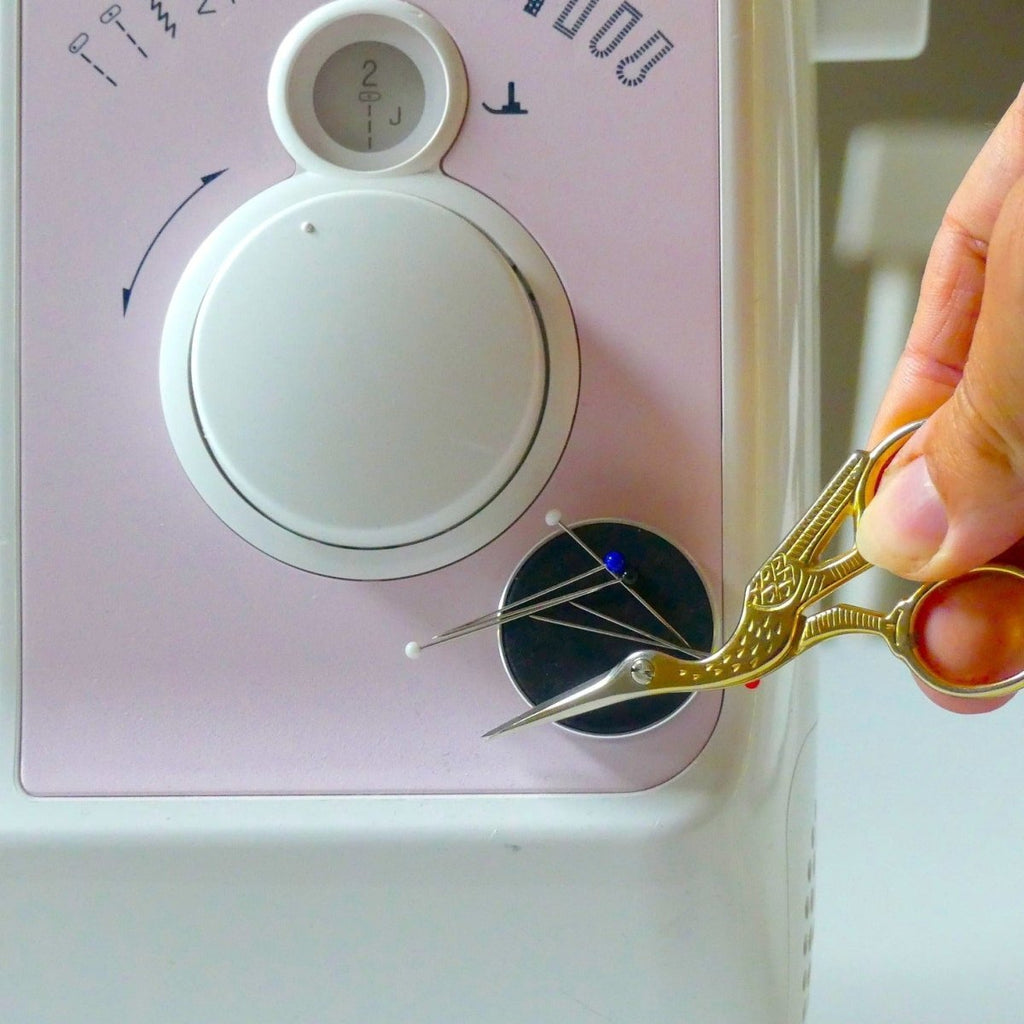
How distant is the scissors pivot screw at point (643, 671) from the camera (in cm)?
33

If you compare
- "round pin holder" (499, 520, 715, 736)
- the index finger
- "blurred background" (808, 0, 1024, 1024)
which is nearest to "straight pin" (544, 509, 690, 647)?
"round pin holder" (499, 520, 715, 736)

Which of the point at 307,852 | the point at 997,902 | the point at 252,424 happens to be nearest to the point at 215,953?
the point at 307,852

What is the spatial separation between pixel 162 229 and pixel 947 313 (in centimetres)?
27

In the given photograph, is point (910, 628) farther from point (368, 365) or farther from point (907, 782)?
point (907, 782)

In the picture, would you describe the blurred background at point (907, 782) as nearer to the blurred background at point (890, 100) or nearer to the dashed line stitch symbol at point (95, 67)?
the blurred background at point (890, 100)

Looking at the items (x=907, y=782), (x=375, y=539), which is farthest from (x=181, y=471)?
(x=907, y=782)

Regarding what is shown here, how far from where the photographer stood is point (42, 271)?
0.38 m

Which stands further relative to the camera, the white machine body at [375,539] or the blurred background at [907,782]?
the blurred background at [907,782]

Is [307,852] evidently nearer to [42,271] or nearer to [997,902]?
[42,271]

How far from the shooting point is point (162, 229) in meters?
0.38

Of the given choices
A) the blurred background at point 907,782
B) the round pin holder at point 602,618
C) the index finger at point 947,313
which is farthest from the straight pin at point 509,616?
the blurred background at point 907,782

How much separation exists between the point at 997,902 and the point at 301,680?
349 mm

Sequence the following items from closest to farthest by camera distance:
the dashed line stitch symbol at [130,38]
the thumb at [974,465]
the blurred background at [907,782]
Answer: the thumb at [974,465] → the dashed line stitch symbol at [130,38] → the blurred background at [907,782]

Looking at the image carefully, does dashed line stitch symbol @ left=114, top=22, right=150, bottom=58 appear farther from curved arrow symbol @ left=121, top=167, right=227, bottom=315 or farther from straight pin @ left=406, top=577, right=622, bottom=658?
straight pin @ left=406, top=577, right=622, bottom=658
